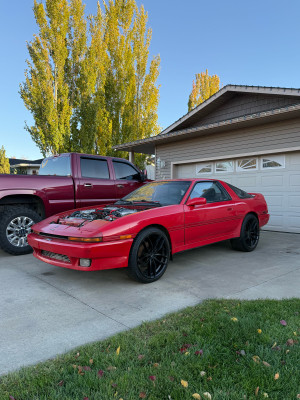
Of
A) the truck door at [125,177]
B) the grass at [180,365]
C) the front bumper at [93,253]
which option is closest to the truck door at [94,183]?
the truck door at [125,177]

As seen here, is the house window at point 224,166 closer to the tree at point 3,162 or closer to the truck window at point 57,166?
the truck window at point 57,166

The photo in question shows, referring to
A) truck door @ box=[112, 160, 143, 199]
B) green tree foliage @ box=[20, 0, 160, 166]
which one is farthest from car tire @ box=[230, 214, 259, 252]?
green tree foliage @ box=[20, 0, 160, 166]

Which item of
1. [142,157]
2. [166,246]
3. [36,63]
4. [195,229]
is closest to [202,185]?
[195,229]

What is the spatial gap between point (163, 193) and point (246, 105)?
6.39 metres

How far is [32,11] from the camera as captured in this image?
Result: 15766mm

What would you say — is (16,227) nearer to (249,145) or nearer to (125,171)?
(125,171)

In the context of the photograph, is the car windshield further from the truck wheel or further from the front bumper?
the truck wheel

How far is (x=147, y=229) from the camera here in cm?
349

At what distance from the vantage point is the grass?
5.15 feet

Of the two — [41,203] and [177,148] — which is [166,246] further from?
[177,148]

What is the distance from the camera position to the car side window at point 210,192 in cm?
449

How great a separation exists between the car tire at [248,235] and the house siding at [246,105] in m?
4.57

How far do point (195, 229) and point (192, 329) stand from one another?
6.54ft

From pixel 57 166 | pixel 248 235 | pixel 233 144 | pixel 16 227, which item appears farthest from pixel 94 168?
pixel 233 144
